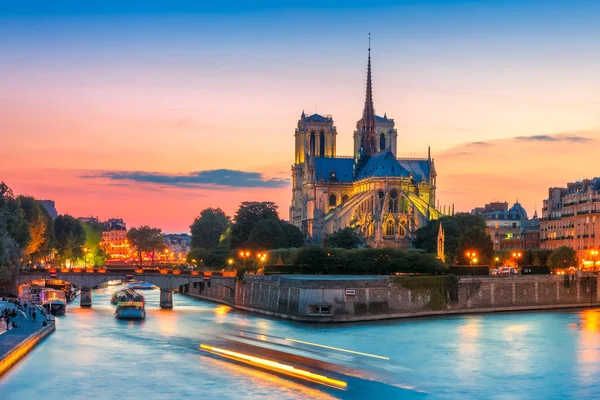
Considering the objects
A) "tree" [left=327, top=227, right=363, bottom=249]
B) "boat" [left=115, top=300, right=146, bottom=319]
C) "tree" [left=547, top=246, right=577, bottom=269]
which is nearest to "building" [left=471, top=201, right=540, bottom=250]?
"tree" [left=327, top=227, right=363, bottom=249]

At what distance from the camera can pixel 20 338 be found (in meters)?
51.6

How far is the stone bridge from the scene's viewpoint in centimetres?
8319

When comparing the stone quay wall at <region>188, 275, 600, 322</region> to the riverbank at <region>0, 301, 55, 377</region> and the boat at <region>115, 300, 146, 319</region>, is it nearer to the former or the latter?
the boat at <region>115, 300, 146, 319</region>

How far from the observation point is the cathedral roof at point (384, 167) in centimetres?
13525

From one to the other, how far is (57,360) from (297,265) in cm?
3868

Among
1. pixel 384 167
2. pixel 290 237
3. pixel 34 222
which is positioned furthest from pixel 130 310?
pixel 384 167

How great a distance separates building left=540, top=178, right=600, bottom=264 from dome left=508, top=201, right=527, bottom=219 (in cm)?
2864

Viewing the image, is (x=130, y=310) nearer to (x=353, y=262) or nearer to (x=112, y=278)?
(x=112, y=278)

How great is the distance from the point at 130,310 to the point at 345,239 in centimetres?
5226

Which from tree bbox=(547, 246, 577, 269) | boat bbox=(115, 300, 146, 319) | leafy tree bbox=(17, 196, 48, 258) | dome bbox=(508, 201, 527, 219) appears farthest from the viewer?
A: dome bbox=(508, 201, 527, 219)

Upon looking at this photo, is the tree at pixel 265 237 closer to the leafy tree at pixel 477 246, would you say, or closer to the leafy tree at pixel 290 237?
the leafy tree at pixel 290 237

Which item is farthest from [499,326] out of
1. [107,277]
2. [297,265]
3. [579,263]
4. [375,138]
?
[375,138]

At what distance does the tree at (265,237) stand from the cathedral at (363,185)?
1662 centimetres

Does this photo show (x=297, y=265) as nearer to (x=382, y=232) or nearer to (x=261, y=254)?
(x=261, y=254)
